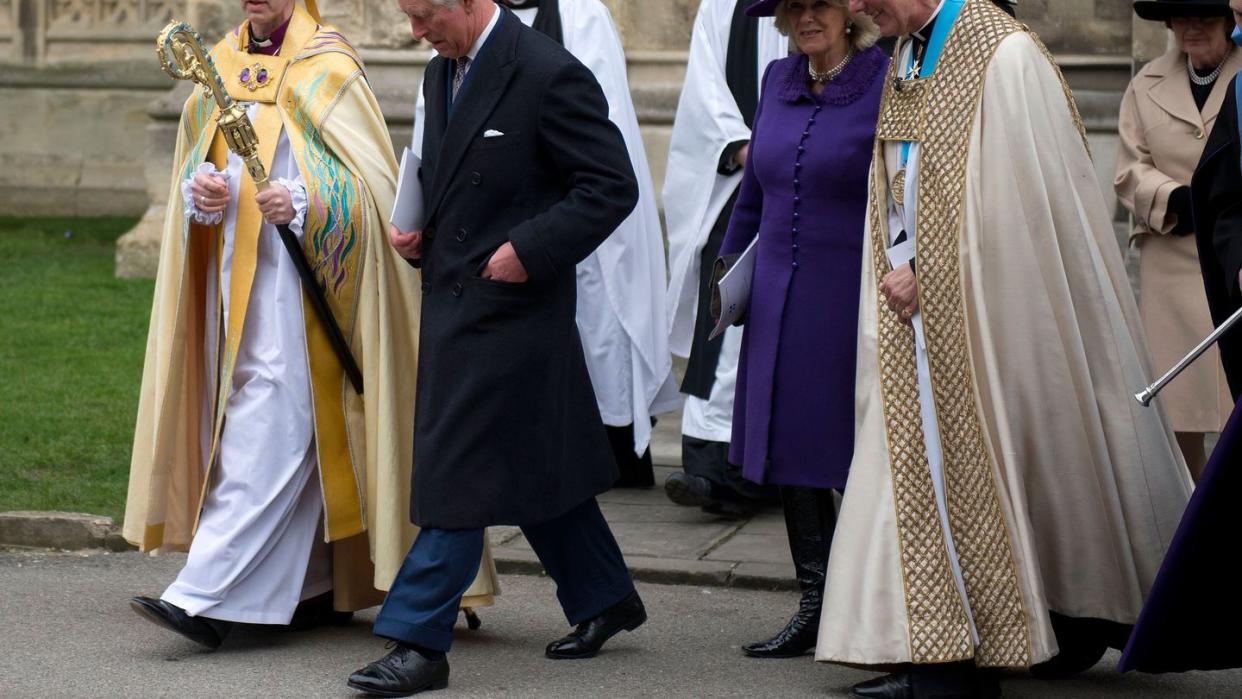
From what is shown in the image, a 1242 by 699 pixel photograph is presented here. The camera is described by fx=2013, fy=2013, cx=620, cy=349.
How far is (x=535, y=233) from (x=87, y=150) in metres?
14.5

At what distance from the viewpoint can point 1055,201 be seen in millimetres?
4934

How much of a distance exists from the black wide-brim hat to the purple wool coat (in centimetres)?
172

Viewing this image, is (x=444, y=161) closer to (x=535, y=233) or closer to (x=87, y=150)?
(x=535, y=233)

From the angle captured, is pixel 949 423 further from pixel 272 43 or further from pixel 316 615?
pixel 272 43

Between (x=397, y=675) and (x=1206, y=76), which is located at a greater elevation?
(x=1206, y=76)

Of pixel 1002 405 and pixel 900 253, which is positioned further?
pixel 900 253

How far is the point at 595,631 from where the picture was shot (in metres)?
5.54

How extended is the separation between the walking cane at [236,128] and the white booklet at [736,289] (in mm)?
1063

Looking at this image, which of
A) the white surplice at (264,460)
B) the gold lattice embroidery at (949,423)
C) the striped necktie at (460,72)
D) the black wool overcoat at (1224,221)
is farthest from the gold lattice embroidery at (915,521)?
the white surplice at (264,460)

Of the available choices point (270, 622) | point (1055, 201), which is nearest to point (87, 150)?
point (270, 622)

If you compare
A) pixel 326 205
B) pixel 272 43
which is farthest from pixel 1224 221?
pixel 272 43

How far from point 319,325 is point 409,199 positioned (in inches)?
21.4

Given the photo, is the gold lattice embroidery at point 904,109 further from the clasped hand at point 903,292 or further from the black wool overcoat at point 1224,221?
the black wool overcoat at point 1224,221

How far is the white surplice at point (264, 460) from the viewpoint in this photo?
551 centimetres
